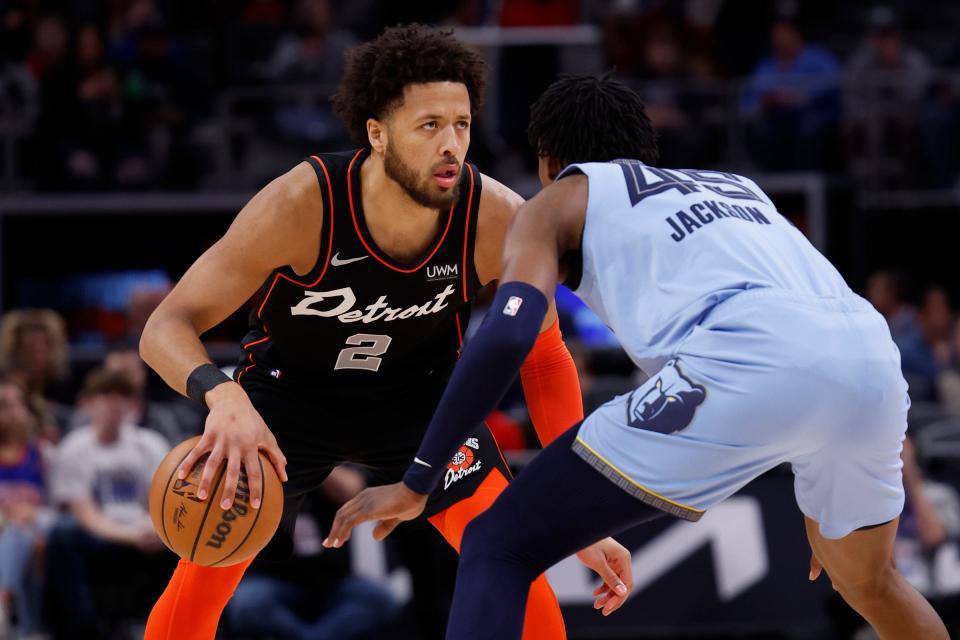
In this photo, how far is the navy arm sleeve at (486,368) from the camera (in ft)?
10.9

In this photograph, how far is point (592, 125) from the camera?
3.78 meters

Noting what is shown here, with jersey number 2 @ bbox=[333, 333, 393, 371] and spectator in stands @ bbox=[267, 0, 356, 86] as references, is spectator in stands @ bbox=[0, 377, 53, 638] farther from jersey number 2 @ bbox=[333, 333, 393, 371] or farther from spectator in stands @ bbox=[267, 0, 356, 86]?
spectator in stands @ bbox=[267, 0, 356, 86]

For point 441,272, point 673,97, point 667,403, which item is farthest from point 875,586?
point 673,97

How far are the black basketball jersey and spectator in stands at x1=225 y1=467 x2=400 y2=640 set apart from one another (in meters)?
3.21

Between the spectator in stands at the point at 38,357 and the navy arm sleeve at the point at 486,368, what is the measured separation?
611cm

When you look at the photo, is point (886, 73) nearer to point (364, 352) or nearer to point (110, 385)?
point (110, 385)

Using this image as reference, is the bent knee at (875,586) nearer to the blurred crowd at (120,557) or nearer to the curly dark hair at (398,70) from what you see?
the curly dark hair at (398,70)

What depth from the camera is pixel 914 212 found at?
12.0 meters

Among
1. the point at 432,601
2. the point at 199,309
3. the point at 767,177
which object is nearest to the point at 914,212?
the point at 767,177

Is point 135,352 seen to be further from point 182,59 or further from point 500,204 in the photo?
point 500,204

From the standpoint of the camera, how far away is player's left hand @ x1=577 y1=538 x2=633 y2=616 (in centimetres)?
420

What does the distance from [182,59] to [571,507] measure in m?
9.89

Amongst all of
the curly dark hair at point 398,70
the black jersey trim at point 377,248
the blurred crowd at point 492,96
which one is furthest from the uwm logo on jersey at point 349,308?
the blurred crowd at point 492,96

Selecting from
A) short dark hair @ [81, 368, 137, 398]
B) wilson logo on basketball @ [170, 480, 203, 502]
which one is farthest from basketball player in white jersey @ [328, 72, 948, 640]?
short dark hair @ [81, 368, 137, 398]
